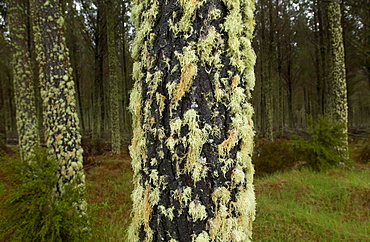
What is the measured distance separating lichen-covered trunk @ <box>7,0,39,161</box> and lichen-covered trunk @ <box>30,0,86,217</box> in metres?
2.87

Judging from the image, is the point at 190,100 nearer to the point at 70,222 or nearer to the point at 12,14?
the point at 70,222

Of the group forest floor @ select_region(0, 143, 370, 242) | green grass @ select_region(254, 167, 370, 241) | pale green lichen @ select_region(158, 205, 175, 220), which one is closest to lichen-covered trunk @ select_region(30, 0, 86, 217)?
forest floor @ select_region(0, 143, 370, 242)

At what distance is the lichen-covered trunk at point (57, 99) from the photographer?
3346mm

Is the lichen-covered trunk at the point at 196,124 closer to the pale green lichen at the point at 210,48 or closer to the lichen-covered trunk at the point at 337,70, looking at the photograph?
the pale green lichen at the point at 210,48

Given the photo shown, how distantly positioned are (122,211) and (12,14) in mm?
5650

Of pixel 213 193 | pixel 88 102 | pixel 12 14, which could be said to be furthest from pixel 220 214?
pixel 88 102

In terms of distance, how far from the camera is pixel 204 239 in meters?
1.05

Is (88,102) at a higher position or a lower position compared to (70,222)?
higher

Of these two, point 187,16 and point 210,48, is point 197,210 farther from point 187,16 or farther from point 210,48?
point 187,16

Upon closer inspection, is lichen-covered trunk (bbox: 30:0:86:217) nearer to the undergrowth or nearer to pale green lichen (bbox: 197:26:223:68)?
pale green lichen (bbox: 197:26:223:68)

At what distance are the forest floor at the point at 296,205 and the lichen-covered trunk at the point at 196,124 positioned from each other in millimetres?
2402

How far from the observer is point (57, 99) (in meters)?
3.39

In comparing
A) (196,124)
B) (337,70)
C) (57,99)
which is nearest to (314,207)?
(196,124)

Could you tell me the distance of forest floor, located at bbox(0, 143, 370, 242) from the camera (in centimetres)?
336
